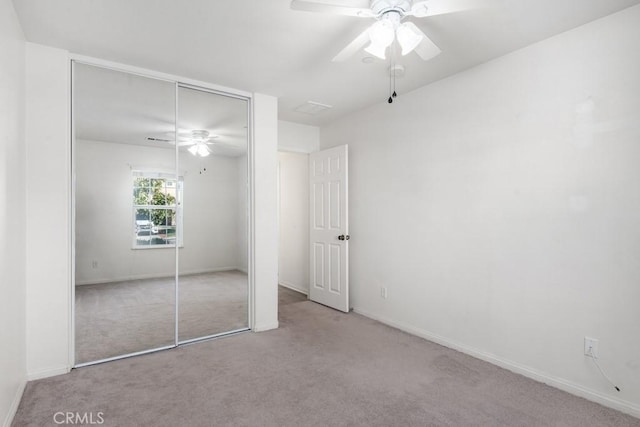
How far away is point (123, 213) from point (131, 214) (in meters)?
0.06

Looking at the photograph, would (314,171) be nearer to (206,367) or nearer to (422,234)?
(422,234)

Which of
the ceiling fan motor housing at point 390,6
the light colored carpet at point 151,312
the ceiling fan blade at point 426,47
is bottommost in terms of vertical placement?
the light colored carpet at point 151,312

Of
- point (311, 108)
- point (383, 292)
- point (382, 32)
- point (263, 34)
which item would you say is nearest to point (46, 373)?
point (263, 34)

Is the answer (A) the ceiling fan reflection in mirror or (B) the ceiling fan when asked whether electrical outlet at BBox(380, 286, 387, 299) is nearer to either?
(A) the ceiling fan reflection in mirror

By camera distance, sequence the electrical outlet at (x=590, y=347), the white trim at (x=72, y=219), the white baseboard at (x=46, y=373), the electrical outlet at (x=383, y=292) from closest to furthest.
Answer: the electrical outlet at (x=590, y=347) < the white baseboard at (x=46, y=373) < the white trim at (x=72, y=219) < the electrical outlet at (x=383, y=292)

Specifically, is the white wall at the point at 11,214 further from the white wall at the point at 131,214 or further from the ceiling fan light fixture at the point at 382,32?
the ceiling fan light fixture at the point at 382,32

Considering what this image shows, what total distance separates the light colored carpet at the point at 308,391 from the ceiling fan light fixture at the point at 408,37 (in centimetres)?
231

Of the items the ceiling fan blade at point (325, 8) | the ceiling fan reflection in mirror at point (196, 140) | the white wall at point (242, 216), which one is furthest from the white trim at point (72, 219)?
the ceiling fan blade at point (325, 8)

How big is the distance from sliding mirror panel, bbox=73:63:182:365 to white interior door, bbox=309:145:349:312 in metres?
1.95

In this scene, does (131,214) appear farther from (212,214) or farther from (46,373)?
(46,373)

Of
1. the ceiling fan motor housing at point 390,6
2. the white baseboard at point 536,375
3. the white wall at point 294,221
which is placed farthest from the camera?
the white wall at point 294,221

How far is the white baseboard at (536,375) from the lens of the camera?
2.16m

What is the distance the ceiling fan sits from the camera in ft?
5.74

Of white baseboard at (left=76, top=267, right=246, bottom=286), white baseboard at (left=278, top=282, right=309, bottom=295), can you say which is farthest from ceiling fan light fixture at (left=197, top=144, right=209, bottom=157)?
white baseboard at (left=278, top=282, right=309, bottom=295)
